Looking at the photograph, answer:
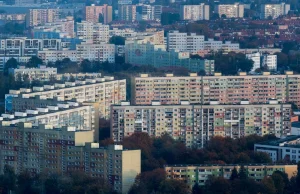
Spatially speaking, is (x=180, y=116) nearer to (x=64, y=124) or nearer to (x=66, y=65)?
(x=64, y=124)

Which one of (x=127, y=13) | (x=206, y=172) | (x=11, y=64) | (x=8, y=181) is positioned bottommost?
(x=8, y=181)

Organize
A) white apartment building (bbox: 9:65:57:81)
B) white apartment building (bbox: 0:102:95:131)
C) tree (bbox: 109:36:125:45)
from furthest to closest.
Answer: tree (bbox: 109:36:125:45), white apartment building (bbox: 9:65:57:81), white apartment building (bbox: 0:102:95:131)

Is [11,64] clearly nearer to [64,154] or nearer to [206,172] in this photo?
[64,154]

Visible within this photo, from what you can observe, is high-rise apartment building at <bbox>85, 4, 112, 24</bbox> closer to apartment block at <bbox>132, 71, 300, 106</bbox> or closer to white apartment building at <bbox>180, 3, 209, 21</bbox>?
white apartment building at <bbox>180, 3, 209, 21</bbox>

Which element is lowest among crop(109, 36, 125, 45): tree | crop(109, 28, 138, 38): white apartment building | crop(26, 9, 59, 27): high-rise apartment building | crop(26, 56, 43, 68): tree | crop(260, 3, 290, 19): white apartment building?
crop(26, 56, 43, 68): tree

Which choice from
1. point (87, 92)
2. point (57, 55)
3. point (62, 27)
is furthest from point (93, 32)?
point (87, 92)

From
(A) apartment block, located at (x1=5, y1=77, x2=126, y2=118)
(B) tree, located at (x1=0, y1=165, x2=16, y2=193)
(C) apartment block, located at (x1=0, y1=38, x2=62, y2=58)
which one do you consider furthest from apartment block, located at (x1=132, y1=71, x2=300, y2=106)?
(C) apartment block, located at (x1=0, y1=38, x2=62, y2=58)
